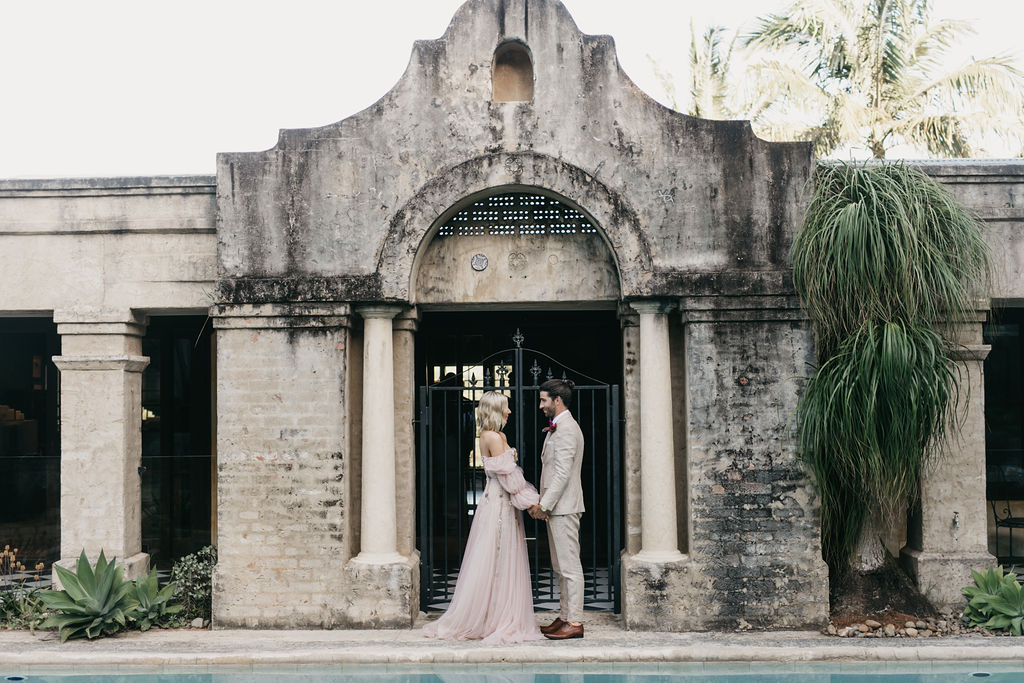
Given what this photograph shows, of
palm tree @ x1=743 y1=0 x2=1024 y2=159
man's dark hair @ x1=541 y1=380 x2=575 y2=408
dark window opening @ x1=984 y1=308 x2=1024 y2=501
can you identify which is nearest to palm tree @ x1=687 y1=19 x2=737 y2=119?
palm tree @ x1=743 y1=0 x2=1024 y2=159

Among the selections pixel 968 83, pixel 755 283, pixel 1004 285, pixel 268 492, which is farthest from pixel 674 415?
pixel 968 83

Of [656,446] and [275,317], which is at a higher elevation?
[275,317]

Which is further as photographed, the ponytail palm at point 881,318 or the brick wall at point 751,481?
the brick wall at point 751,481

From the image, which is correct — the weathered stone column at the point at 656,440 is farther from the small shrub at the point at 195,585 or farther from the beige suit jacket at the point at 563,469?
the small shrub at the point at 195,585

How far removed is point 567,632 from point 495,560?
2.70 ft

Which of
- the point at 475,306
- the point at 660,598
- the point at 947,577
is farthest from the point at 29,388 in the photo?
the point at 947,577

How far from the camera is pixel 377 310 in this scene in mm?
8320

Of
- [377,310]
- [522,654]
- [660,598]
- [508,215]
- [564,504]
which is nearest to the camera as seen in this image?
[522,654]

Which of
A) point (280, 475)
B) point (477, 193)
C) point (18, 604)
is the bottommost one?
point (18, 604)

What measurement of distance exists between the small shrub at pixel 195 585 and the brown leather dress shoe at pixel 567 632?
124 inches

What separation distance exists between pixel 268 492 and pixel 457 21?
4.54 m

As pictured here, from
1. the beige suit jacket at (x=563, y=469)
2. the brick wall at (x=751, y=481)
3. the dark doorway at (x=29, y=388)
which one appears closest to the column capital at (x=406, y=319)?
the beige suit jacket at (x=563, y=469)

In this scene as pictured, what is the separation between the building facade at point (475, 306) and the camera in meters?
8.06

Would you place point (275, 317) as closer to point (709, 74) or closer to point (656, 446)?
point (656, 446)
